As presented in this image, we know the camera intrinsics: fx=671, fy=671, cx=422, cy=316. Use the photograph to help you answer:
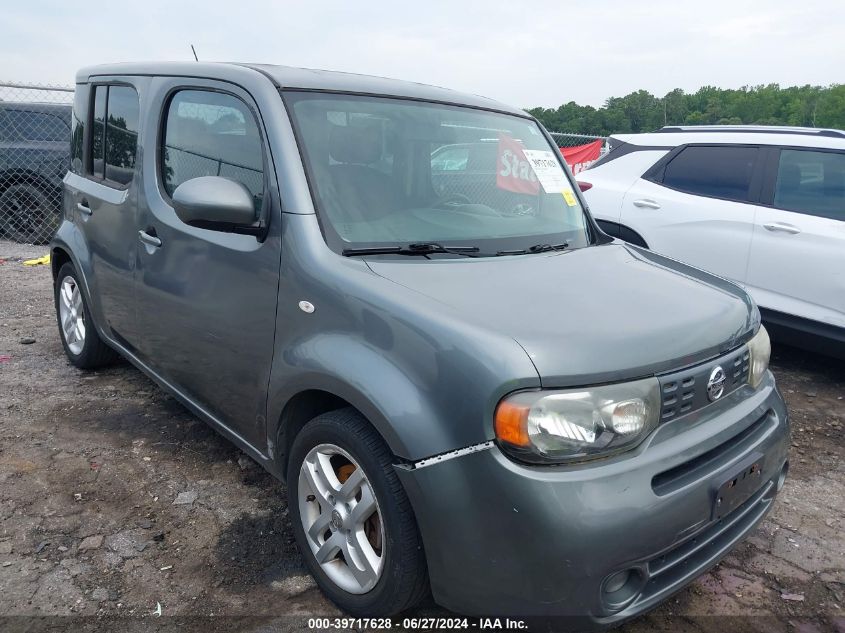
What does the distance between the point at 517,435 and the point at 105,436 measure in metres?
2.62

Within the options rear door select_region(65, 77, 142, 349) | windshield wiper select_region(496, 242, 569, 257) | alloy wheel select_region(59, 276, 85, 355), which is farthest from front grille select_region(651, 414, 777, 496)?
alloy wheel select_region(59, 276, 85, 355)

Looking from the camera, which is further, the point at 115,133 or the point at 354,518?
the point at 115,133

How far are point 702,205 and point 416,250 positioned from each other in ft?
11.3

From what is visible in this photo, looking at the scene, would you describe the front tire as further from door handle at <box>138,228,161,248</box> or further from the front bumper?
door handle at <box>138,228,161,248</box>

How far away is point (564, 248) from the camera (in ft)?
8.93

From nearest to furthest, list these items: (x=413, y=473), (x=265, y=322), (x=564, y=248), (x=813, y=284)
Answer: (x=413, y=473) < (x=265, y=322) < (x=564, y=248) < (x=813, y=284)

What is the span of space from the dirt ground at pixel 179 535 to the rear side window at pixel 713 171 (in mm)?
1761

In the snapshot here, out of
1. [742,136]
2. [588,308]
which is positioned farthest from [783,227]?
[588,308]

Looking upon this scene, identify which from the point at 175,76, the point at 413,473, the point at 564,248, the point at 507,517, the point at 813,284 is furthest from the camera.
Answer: the point at 813,284

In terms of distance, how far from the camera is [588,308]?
6.61ft

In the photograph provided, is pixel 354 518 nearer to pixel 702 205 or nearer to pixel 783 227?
pixel 783 227

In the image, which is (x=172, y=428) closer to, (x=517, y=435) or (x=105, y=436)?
(x=105, y=436)

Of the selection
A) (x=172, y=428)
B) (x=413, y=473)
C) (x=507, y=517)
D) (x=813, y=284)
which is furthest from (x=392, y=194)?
(x=813, y=284)

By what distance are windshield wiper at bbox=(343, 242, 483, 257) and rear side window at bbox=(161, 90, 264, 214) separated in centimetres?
47
